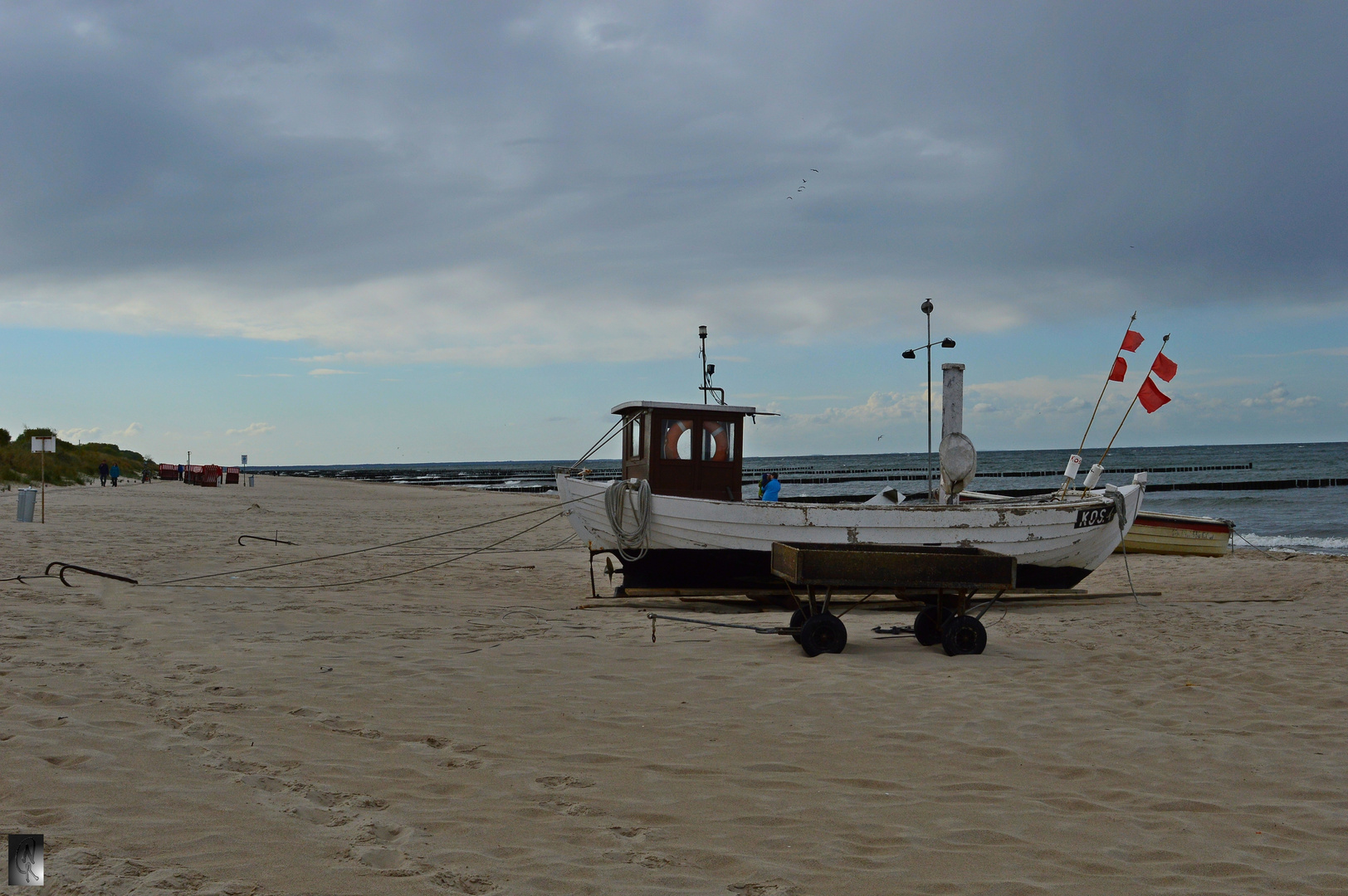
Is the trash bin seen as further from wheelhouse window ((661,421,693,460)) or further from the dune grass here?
the dune grass

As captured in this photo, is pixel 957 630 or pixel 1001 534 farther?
pixel 1001 534

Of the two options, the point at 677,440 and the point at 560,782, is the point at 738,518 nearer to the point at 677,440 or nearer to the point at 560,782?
the point at 677,440

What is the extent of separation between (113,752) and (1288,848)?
5096mm

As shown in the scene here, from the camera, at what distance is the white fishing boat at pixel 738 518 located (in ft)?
36.5

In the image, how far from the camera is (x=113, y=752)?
4.04 meters

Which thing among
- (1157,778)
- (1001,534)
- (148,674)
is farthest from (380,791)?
(1001,534)

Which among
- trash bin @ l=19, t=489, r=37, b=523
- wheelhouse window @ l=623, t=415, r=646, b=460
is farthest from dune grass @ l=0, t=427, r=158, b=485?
wheelhouse window @ l=623, t=415, r=646, b=460

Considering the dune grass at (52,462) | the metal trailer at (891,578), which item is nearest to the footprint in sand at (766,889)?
the metal trailer at (891,578)

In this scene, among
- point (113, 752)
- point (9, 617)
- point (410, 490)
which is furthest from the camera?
point (410, 490)

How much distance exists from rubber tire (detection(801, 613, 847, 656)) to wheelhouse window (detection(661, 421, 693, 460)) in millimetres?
5190

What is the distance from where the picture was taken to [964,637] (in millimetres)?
7527

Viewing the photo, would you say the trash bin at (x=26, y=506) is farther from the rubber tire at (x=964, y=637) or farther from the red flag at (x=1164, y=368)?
the red flag at (x=1164, y=368)

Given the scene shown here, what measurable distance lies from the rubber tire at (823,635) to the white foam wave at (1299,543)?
18810mm

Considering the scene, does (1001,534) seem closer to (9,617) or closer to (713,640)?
(713,640)
